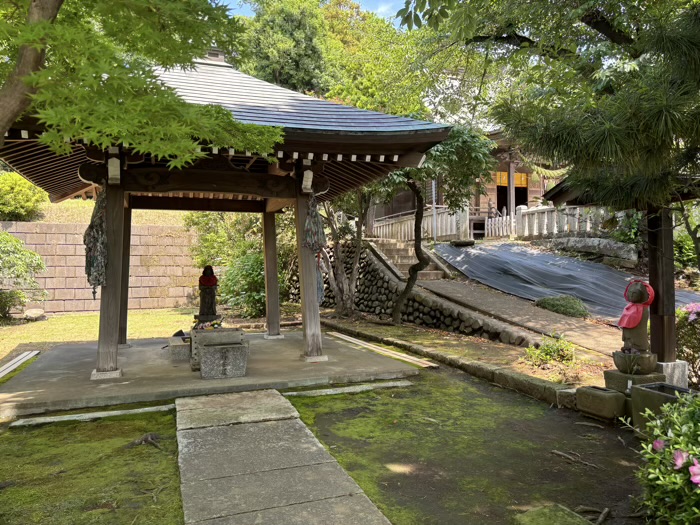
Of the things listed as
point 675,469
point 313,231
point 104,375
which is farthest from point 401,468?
point 104,375

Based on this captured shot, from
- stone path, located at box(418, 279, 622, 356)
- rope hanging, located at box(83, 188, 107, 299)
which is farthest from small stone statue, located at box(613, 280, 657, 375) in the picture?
rope hanging, located at box(83, 188, 107, 299)

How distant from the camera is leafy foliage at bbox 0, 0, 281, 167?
2266mm

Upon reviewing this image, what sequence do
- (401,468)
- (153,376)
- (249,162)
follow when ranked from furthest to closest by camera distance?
1. (249,162)
2. (153,376)
3. (401,468)

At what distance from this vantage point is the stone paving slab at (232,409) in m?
4.43

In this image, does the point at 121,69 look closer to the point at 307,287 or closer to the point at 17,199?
the point at 307,287

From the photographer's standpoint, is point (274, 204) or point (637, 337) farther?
point (274, 204)

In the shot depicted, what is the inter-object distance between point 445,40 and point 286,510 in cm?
1071

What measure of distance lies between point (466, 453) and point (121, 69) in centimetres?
368

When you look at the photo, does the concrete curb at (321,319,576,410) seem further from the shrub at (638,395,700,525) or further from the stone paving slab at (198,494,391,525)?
the stone paving slab at (198,494,391,525)

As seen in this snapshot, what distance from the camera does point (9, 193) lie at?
1540 centimetres

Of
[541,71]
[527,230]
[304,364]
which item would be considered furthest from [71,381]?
[527,230]

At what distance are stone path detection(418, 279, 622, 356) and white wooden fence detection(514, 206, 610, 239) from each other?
Answer: 14.7 feet

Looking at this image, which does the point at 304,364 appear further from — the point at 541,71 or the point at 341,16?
the point at 341,16

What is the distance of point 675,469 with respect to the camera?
2223mm
